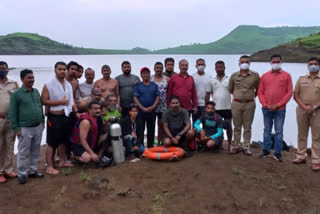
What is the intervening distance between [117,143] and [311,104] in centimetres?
406

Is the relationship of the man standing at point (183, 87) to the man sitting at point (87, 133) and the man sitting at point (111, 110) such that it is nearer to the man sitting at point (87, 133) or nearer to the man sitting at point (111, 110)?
the man sitting at point (111, 110)

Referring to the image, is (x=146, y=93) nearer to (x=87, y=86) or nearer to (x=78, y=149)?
(x=87, y=86)

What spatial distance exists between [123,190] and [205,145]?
2.31 metres

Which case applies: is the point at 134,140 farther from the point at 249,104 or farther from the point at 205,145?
the point at 249,104

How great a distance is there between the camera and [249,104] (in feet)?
20.7

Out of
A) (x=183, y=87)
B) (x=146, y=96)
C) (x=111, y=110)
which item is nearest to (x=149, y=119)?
(x=146, y=96)

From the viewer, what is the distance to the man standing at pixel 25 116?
15.9 ft

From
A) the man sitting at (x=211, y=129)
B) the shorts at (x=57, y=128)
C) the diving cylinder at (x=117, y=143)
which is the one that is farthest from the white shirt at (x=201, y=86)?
the shorts at (x=57, y=128)

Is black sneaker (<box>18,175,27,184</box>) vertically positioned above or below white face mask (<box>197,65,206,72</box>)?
below

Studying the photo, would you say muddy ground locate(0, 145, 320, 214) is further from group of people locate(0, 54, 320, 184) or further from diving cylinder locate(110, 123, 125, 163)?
group of people locate(0, 54, 320, 184)

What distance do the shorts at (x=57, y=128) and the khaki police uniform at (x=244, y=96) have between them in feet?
11.7

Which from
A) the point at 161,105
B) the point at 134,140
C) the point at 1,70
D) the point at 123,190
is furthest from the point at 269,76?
the point at 1,70

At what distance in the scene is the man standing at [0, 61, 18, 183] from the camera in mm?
5082

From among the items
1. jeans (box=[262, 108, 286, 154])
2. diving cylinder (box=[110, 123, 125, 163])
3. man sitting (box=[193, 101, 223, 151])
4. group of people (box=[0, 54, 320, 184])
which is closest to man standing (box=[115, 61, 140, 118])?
group of people (box=[0, 54, 320, 184])
